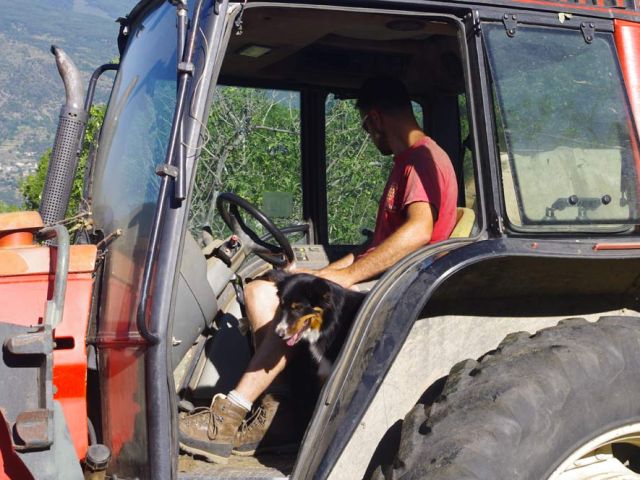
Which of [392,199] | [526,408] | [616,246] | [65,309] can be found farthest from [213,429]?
[616,246]

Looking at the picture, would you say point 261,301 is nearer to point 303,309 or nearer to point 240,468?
point 303,309

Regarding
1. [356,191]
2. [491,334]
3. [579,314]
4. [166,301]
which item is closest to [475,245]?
[491,334]

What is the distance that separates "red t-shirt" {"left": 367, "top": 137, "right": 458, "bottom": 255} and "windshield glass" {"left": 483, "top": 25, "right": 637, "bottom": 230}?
0.63 metres

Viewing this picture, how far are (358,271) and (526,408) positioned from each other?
3.93 ft

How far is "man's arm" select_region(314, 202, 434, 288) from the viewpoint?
3730 millimetres

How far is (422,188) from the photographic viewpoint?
389 centimetres

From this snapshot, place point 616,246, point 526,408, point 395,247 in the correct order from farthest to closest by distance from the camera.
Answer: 1. point 395,247
2. point 616,246
3. point 526,408

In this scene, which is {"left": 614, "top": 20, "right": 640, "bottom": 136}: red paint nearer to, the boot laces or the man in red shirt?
the man in red shirt

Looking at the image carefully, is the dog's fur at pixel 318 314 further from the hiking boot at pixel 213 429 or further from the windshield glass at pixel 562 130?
the windshield glass at pixel 562 130

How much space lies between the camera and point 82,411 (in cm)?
312

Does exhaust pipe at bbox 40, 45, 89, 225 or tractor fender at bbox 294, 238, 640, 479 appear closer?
tractor fender at bbox 294, 238, 640, 479

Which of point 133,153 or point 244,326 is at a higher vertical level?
point 133,153

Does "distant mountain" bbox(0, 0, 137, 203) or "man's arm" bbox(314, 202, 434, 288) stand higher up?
"distant mountain" bbox(0, 0, 137, 203)

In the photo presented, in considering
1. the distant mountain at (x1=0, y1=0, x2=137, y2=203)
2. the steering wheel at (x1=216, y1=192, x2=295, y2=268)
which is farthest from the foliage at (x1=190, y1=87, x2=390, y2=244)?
the distant mountain at (x1=0, y1=0, x2=137, y2=203)
